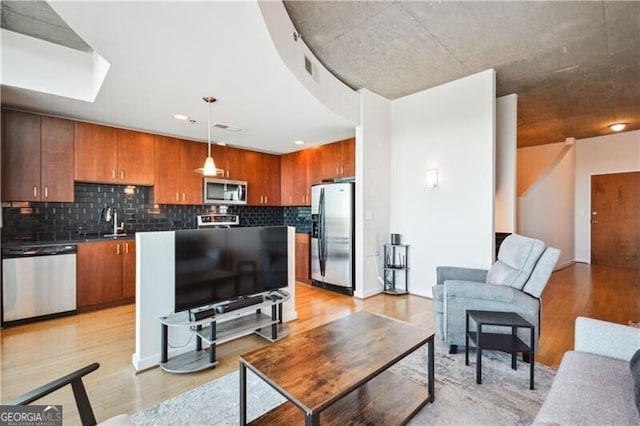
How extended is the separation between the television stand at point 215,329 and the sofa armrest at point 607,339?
2.20 meters

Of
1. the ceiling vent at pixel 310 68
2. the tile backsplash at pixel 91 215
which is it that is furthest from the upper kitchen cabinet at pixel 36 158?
the ceiling vent at pixel 310 68

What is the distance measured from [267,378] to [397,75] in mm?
3593

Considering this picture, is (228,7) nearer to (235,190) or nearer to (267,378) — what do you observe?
(267,378)

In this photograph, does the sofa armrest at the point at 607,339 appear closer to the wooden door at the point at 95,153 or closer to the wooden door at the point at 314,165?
the wooden door at the point at 314,165

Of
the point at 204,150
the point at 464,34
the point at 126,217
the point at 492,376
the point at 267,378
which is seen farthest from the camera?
the point at 204,150

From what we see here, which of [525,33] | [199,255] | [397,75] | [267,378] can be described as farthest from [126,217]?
[525,33]

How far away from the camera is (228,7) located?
1.72 meters

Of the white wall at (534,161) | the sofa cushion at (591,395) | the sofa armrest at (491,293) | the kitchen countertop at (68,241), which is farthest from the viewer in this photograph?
the white wall at (534,161)

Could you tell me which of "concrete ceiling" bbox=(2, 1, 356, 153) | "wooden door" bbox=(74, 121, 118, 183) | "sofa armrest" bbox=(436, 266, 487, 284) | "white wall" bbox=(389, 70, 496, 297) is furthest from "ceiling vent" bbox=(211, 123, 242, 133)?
"sofa armrest" bbox=(436, 266, 487, 284)

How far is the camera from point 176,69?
242cm

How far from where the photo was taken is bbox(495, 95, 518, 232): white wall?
400 centimetres

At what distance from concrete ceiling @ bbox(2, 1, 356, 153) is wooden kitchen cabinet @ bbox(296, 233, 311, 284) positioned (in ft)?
5.97

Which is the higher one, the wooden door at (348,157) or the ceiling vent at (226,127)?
the ceiling vent at (226,127)

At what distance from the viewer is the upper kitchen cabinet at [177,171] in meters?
4.40
